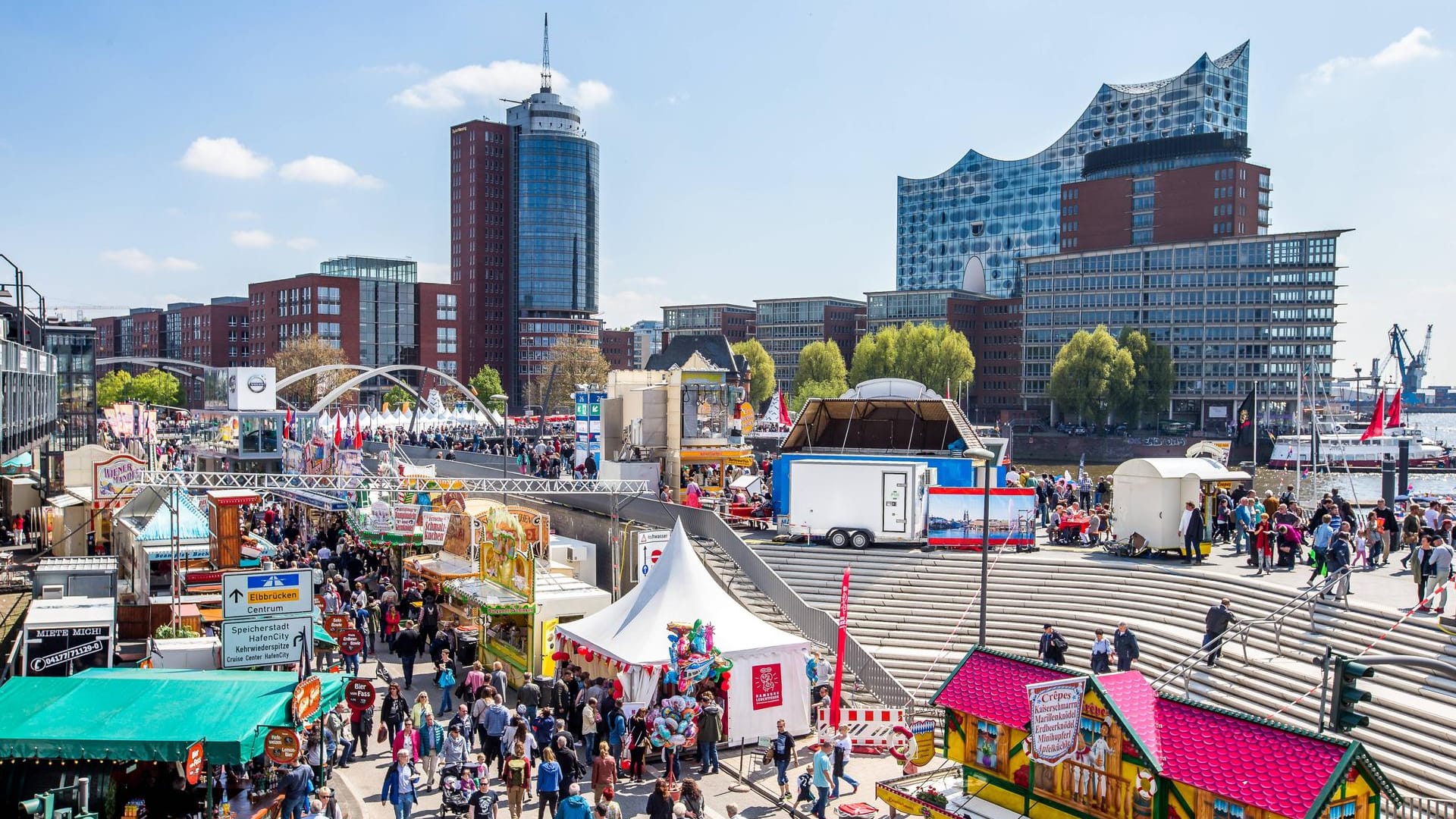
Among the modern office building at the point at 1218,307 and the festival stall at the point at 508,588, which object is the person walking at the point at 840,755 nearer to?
the festival stall at the point at 508,588

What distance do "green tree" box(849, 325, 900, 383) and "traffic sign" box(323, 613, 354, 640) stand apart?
93.2m

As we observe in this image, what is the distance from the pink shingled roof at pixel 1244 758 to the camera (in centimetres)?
1061

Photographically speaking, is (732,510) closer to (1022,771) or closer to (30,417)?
(1022,771)

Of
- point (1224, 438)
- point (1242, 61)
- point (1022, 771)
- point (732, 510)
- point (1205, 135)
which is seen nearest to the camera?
point (1022, 771)

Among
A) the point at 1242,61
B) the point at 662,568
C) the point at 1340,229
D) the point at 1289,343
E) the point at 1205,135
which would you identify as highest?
the point at 1242,61

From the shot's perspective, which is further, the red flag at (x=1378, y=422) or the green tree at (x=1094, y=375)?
the green tree at (x=1094, y=375)

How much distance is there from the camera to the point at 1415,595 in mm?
21000

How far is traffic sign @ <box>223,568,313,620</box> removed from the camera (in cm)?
1755

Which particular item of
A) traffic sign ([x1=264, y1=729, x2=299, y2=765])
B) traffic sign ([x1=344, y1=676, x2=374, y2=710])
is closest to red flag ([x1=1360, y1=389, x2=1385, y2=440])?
traffic sign ([x1=344, y1=676, x2=374, y2=710])

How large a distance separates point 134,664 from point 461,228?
6128 inches

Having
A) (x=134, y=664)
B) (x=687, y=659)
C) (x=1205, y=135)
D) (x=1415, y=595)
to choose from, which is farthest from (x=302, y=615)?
A: (x=1205, y=135)

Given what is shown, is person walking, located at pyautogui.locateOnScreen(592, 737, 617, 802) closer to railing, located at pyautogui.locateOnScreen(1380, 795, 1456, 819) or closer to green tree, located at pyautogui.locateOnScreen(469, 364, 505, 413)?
railing, located at pyautogui.locateOnScreen(1380, 795, 1456, 819)

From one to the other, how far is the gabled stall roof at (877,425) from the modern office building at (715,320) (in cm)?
12997

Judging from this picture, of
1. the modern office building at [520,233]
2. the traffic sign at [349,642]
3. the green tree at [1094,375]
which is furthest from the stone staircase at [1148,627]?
the modern office building at [520,233]
